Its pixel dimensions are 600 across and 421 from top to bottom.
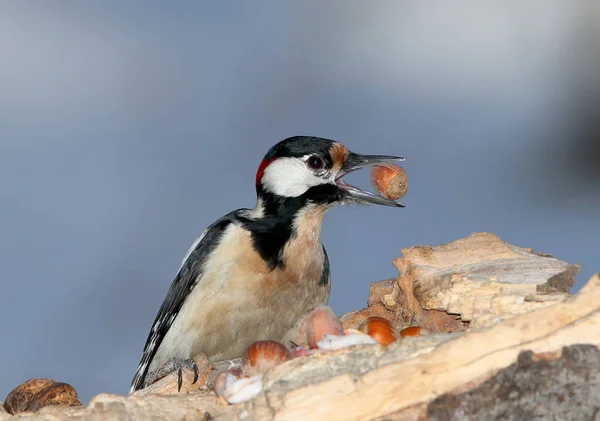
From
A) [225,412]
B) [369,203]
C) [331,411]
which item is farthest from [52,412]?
[369,203]

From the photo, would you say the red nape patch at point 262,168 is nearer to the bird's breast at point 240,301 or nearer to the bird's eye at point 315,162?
the bird's eye at point 315,162

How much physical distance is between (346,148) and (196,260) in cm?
86

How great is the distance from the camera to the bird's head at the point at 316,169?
4.06 metres

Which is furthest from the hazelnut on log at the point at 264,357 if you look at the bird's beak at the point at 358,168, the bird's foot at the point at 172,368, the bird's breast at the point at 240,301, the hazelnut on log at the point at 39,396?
the bird's beak at the point at 358,168

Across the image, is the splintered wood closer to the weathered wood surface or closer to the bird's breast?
the weathered wood surface

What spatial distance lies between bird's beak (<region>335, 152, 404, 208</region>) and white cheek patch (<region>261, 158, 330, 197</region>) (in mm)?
85

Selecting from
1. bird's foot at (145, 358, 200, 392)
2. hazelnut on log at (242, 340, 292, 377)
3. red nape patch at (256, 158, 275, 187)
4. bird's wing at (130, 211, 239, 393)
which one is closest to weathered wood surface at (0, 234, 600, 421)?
hazelnut on log at (242, 340, 292, 377)

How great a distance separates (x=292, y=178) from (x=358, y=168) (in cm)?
30

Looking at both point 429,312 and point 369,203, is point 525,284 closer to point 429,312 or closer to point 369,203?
point 429,312

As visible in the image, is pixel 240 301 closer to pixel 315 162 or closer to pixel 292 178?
pixel 292 178

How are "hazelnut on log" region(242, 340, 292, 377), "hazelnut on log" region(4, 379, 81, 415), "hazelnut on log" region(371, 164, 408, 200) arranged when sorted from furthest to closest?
"hazelnut on log" region(371, 164, 408, 200)
"hazelnut on log" region(4, 379, 81, 415)
"hazelnut on log" region(242, 340, 292, 377)

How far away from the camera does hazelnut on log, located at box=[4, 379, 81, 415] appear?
320 cm

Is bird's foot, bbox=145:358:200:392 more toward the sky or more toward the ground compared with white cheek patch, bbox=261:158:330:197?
more toward the ground

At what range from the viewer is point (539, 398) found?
209 centimetres
